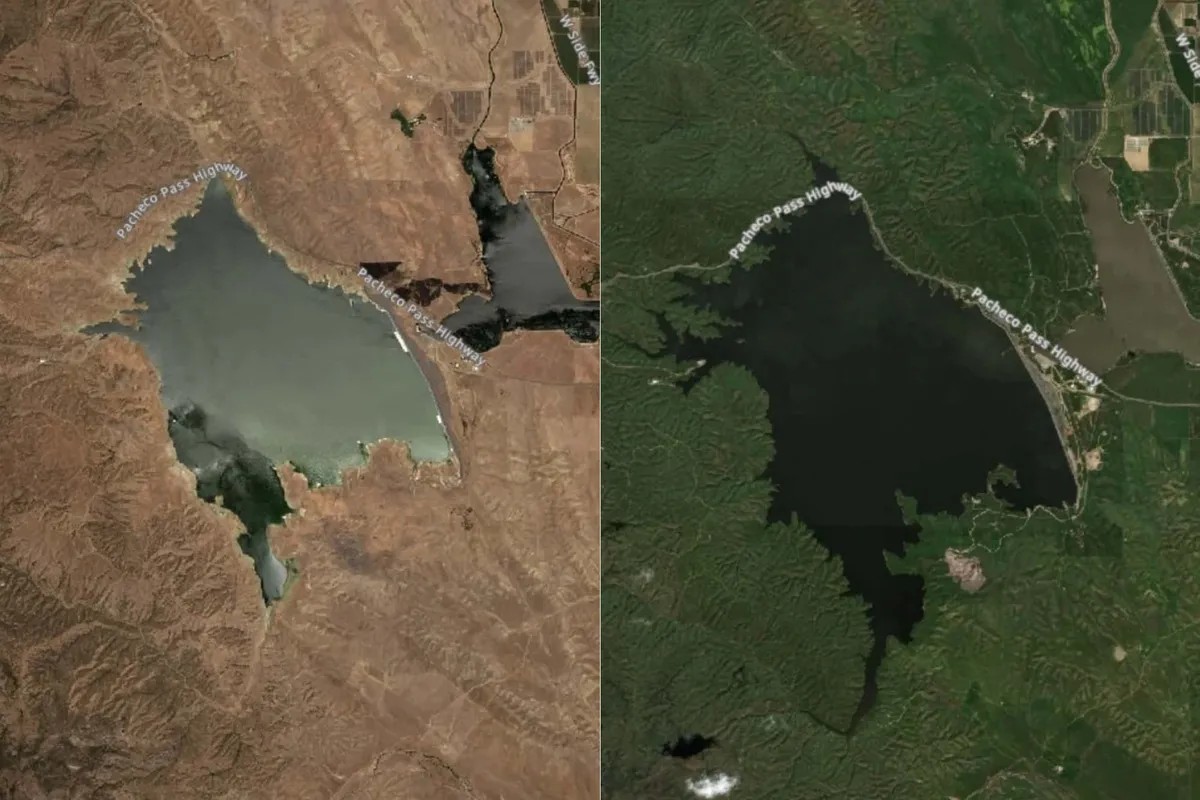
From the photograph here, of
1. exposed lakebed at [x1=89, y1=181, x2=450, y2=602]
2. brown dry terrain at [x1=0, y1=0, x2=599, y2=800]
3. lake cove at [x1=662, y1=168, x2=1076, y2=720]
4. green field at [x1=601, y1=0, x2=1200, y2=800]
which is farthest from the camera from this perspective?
exposed lakebed at [x1=89, y1=181, x2=450, y2=602]

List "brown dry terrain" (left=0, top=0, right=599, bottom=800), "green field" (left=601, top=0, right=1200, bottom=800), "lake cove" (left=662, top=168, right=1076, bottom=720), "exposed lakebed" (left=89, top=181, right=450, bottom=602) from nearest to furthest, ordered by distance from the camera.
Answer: "green field" (left=601, top=0, right=1200, bottom=800)
"lake cove" (left=662, top=168, right=1076, bottom=720)
"brown dry terrain" (left=0, top=0, right=599, bottom=800)
"exposed lakebed" (left=89, top=181, right=450, bottom=602)

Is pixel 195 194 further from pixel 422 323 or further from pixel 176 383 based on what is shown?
pixel 422 323

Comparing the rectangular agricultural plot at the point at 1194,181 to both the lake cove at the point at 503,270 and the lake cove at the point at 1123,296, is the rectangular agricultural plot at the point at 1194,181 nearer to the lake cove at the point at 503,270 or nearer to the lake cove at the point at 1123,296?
the lake cove at the point at 1123,296

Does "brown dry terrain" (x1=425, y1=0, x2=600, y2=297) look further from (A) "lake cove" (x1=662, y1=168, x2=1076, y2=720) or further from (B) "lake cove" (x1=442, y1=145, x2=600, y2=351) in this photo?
(A) "lake cove" (x1=662, y1=168, x2=1076, y2=720)

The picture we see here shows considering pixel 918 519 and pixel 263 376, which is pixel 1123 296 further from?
pixel 263 376

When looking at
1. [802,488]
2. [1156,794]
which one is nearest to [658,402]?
[802,488]

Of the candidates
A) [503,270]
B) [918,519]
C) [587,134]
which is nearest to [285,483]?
[503,270]

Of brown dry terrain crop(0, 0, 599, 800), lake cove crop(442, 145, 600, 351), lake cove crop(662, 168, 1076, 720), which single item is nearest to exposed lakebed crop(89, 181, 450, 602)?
brown dry terrain crop(0, 0, 599, 800)
